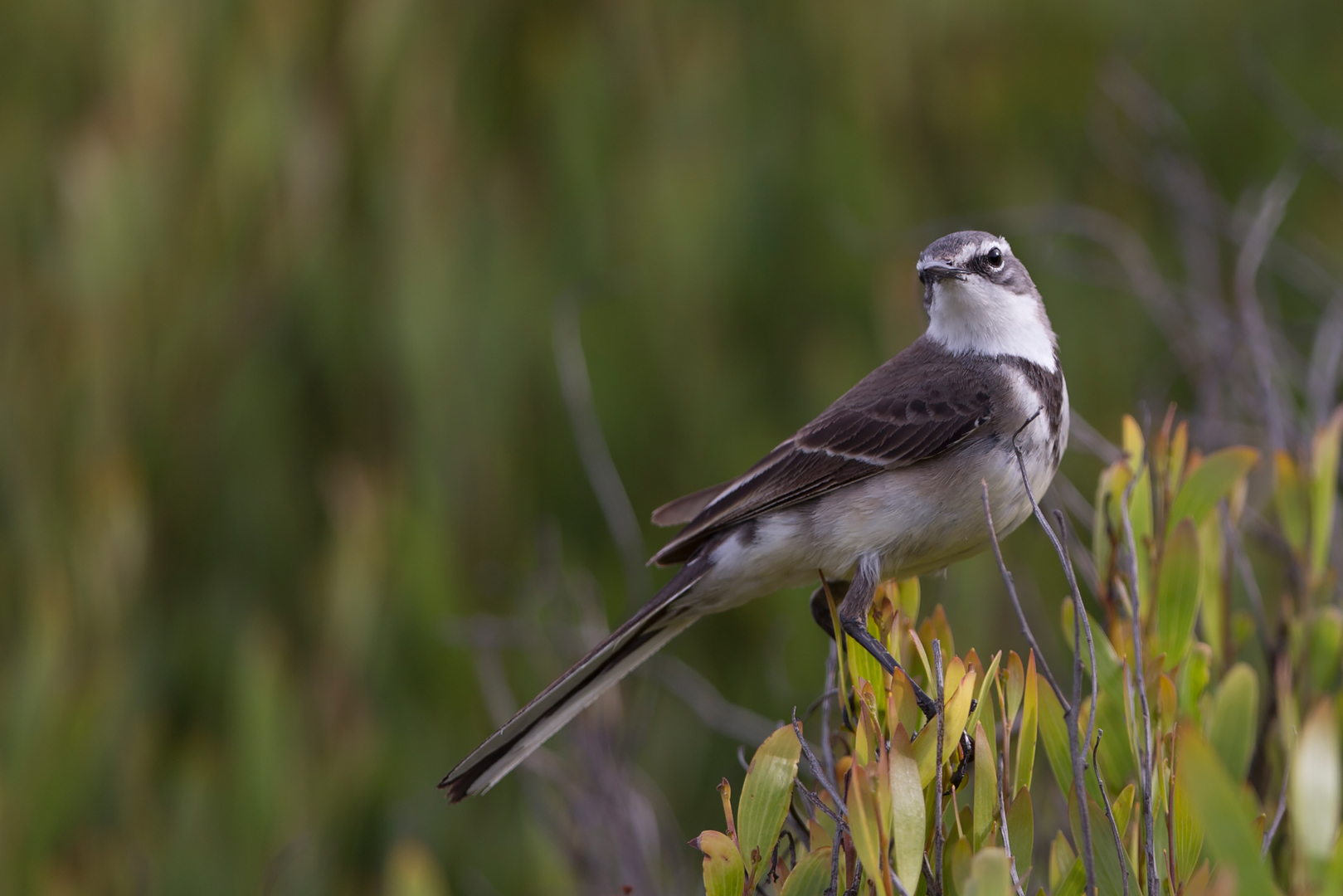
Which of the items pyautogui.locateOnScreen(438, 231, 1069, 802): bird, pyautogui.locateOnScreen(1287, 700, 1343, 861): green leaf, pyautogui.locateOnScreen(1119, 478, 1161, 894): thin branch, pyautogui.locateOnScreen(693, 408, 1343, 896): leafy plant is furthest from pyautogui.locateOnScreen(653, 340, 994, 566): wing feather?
pyautogui.locateOnScreen(1287, 700, 1343, 861): green leaf

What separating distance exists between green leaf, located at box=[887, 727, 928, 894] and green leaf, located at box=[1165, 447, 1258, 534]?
0.86m

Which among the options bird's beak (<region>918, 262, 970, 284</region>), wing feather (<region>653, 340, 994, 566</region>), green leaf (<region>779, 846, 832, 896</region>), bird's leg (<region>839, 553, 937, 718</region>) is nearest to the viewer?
green leaf (<region>779, 846, 832, 896</region>)

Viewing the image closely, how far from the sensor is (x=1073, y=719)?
148 centimetres

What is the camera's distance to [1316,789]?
964mm

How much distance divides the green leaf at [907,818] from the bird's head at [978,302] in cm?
165

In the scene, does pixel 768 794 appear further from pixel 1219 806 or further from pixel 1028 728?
pixel 1219 806

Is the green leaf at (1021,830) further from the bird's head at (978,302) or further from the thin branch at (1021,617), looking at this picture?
the bird's head at (978,302)

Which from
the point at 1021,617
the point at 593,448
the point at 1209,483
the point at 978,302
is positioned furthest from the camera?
the point at 593,448

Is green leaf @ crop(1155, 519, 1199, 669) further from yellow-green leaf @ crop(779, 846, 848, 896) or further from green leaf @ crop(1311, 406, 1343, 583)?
yellow-green leaf @ crop(779, 846, 848, 896)

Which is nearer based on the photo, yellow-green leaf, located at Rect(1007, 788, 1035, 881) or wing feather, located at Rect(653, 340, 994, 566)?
yellow-green leaf, located at Rect(1007, 788, 1035, 881)

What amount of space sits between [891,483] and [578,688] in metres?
0.82

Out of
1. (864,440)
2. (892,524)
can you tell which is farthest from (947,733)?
(864,440)

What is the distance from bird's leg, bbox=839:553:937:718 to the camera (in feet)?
5.84

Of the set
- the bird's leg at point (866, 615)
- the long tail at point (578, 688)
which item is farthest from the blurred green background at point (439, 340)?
the bird's leg at point (866, 615)
